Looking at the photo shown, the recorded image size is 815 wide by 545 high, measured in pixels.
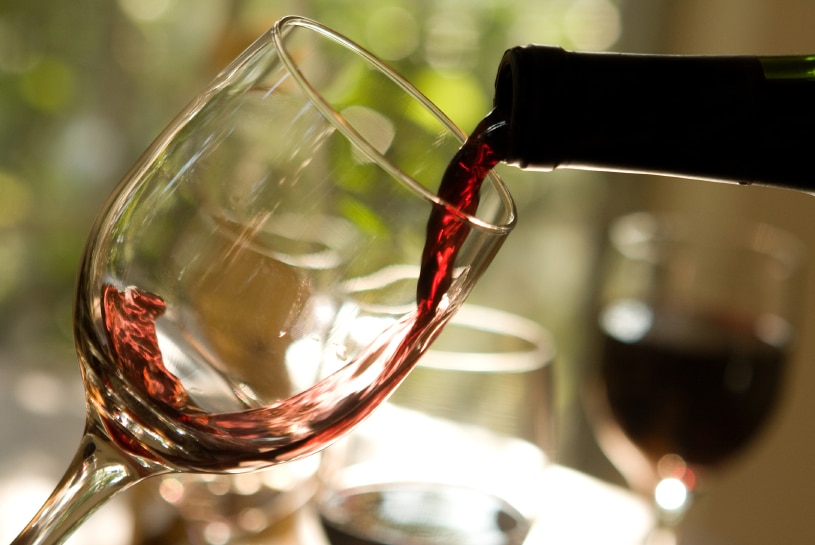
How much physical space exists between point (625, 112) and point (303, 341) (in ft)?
0.47

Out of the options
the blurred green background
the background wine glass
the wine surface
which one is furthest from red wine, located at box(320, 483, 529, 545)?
the blurred green background

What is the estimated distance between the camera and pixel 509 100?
0.40m

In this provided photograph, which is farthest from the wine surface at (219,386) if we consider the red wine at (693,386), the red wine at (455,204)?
the red wine at (693,386)

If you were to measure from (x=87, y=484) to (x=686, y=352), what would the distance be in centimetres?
54

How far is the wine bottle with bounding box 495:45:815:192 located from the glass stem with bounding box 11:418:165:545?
0.62 feet

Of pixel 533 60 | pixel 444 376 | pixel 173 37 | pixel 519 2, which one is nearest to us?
pixel 533 60

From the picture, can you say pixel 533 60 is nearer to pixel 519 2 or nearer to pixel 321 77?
pixel 321 77

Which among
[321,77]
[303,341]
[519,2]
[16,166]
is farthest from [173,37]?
[303,341]

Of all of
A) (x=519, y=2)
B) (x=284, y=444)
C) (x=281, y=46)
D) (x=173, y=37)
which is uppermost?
(x=281, y=46)

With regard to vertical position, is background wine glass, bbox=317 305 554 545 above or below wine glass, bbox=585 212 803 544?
above

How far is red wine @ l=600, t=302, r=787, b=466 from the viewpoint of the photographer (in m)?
0.82

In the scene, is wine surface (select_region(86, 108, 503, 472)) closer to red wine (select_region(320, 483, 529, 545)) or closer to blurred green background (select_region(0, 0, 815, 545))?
red wine (select_region(320, 483, 529, 545))

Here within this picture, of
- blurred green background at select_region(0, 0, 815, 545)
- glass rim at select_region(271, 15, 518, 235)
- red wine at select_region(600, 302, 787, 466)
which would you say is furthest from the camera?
blurred green background at select_region(0, 0, 815, 545)

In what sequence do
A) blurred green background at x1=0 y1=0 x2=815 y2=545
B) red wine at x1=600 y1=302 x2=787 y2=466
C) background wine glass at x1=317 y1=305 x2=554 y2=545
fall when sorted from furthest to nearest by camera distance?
1. blurred green background at x1=0 y1=0 x2=815 y2=545
2. red wine at x1=600 y1=302 x2=787 y2=466
3. background wine glass at x1=317 y1=305 x2=554 y2=545
